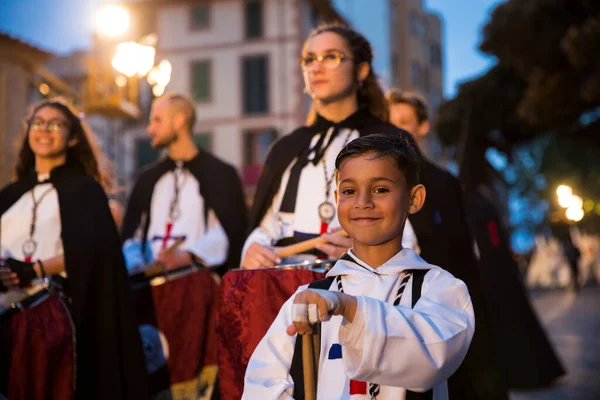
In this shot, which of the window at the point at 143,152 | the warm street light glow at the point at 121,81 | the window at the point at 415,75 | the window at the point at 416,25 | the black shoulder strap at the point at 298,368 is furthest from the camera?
the window at the point at 416,25

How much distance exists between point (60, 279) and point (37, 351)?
1.50 feet

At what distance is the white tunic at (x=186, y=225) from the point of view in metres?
5.26

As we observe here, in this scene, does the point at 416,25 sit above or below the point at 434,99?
above

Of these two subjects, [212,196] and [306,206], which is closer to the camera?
[306,206]

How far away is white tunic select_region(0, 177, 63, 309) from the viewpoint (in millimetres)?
4141

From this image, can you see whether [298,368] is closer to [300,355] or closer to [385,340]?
[300,355]

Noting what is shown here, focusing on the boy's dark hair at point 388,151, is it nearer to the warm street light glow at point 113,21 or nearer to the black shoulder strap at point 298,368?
the black shoulder strap at point 298,368

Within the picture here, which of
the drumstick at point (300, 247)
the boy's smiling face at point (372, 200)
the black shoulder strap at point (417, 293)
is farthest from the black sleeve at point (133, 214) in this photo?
the black shoulder strap at point (417, 293)

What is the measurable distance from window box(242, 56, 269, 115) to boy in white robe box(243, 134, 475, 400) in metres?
27.2

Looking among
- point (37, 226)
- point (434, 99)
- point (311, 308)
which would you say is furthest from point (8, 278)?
point (434, 99)

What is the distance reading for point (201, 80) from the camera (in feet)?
99.9

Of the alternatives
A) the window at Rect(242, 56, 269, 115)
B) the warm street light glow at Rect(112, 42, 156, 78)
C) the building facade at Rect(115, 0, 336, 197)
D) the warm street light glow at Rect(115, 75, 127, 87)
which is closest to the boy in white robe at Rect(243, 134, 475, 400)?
the warm street light glow at Rect(115, 75, 127, 87)

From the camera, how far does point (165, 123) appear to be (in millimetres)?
5746

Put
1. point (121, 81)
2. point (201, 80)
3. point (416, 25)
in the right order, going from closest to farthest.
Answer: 1. point (121, 81)
2. point (201, 80)
3. point (416, 25)
